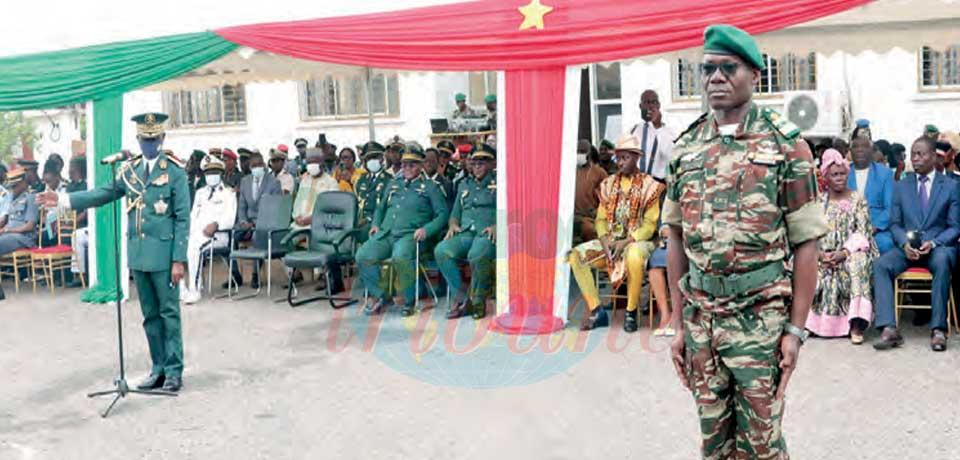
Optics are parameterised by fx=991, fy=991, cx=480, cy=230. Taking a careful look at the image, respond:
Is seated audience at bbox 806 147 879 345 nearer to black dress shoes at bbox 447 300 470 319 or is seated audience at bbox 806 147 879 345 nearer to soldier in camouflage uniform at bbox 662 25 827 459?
black dress shoes at bbox 447 300 470 319

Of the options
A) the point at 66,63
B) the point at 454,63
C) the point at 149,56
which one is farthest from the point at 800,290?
the point at 66,63

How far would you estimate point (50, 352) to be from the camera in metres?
7.80

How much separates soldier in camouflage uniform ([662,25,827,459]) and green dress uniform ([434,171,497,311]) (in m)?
5.14

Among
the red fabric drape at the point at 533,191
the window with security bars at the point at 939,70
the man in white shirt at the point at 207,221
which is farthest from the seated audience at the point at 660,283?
the window with security bars at the point at 939,70

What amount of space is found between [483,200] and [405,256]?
872mm

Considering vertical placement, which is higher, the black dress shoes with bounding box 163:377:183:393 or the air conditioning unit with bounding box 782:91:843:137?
the air conditioning unit with bounding box 782:91:843:137

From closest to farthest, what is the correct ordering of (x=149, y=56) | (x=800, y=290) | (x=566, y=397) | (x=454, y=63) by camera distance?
1. (x=800, y=290)
2. (x=566, y=397)
3. (x=454, y=63)
4. (x=149, y=56)

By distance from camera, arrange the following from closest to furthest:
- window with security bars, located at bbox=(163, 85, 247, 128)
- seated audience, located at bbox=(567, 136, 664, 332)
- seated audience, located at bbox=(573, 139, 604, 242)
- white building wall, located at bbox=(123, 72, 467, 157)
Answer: seated audience, located at bbox=(567, 136, 664, 332), seated audience, located at bbox=(573, 139, 604, 242), white building wall, located at bbox=(123, 72, 467, 157), window with security bars, located at bbox=(163, 85, 247, 128)

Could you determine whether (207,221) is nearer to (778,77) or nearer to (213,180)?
(213,180)

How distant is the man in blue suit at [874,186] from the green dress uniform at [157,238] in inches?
188

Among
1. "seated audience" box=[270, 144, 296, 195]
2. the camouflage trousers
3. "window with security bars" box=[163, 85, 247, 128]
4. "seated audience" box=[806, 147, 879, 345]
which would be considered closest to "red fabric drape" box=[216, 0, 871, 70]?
"seated audience" box=[806, 147, 879, 345]

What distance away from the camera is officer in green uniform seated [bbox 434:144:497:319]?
8367mm

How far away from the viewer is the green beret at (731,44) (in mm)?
3072

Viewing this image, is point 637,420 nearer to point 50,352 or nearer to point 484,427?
point 484,427
